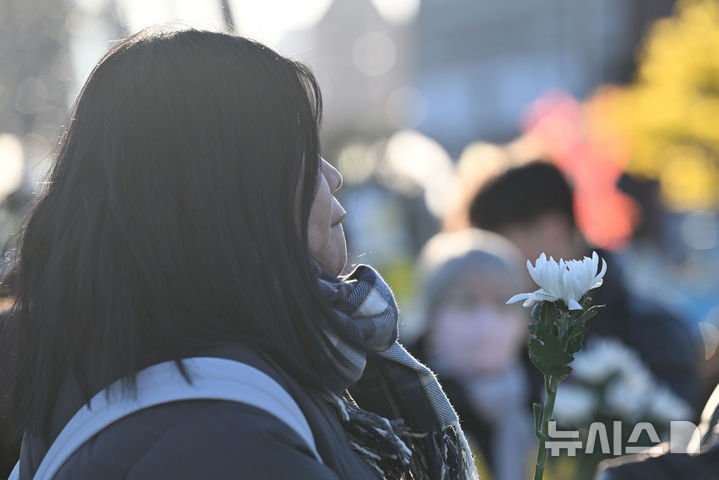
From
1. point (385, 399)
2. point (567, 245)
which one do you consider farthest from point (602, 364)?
point (385, 399)

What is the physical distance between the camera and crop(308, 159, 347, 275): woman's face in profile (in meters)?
1.52

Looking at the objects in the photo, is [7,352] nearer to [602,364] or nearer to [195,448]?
[195,448]

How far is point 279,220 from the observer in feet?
4.63

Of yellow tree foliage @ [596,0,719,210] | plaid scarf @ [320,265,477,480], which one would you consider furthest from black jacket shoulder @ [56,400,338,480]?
yellow tree foliage @ [596,0,719,210]

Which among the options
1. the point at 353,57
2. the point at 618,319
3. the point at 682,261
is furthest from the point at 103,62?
the point at 353,57

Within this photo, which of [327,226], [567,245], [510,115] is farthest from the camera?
[510,115]

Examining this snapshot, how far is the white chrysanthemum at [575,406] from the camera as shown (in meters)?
2.85

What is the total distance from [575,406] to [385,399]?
1250 millimetres

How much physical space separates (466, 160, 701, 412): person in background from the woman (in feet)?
7.91

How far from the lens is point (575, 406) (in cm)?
289

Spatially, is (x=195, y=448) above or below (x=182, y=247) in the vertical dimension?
below

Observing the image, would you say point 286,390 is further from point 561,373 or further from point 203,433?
point 561,373

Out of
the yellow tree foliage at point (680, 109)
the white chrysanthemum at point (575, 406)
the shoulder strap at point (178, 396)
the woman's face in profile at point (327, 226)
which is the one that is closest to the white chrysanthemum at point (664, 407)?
the white chrysanthemum at point (575, 406)

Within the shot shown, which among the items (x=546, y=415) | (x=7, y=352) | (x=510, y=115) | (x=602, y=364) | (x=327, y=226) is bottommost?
(x=510, y=115)
